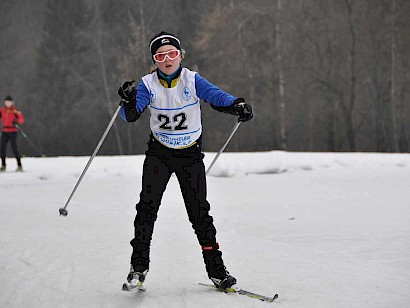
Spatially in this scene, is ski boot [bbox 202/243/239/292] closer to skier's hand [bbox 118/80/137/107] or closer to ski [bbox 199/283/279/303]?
ski [bbox 199/283/279/303]

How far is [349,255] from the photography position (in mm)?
4949

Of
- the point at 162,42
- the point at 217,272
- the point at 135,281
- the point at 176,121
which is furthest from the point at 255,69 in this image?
the point at 135,281

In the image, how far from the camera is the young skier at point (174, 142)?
3762 mm

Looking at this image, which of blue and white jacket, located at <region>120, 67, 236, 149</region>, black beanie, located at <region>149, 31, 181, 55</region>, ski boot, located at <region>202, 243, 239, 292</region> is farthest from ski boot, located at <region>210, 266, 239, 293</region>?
black beanie, located at <region>149, 31, 181, 55</region>

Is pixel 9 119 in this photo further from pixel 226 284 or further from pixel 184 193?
pixel 226 284

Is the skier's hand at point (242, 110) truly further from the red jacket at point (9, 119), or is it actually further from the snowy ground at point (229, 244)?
the red jacket at point (9, 119)

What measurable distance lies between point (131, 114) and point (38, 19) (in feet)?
134

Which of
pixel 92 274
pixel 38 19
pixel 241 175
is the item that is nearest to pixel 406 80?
pixel 241 175

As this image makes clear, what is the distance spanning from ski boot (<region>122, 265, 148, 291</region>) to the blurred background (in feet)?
75.4

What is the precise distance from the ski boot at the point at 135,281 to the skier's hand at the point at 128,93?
1.08 metres

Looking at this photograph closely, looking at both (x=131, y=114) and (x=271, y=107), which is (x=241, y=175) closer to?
(x=131, y=114)

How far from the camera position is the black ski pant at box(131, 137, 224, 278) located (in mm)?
3812

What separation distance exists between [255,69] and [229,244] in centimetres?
2337

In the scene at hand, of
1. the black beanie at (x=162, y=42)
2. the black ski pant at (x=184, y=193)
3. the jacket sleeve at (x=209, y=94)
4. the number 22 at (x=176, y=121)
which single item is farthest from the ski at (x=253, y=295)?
the black beanie at (x=162, y=42)
